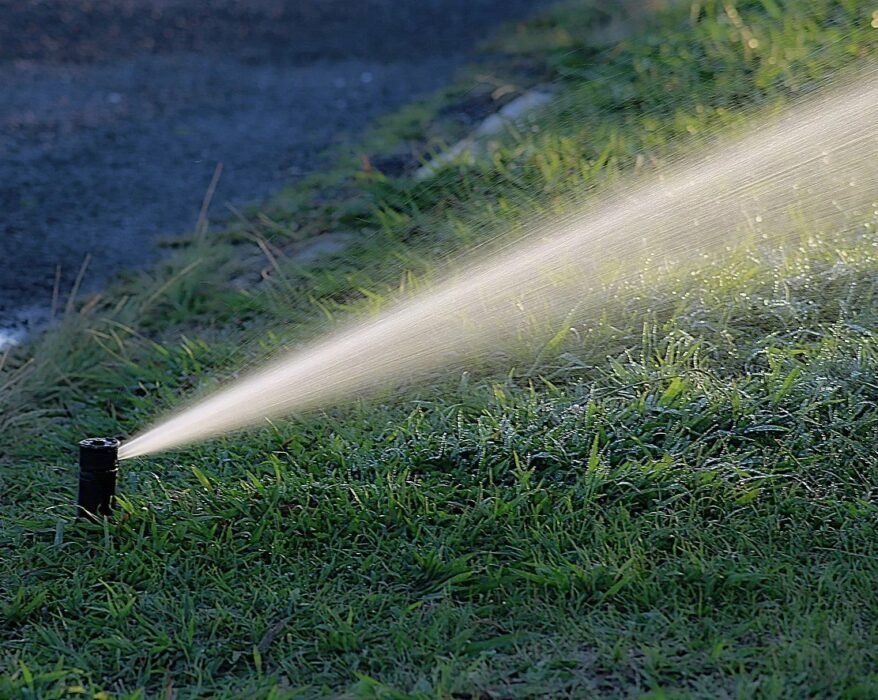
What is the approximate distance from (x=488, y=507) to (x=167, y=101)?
220 inches

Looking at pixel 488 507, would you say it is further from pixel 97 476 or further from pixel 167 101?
pixel 167 101

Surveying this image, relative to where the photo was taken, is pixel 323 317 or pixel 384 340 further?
pixel 323 317

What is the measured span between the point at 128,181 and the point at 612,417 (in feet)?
12.5

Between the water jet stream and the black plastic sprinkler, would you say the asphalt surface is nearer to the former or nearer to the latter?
the water jet stream

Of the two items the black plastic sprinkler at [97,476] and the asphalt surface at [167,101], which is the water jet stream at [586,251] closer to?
the black plastic sprinkler at [97,476]

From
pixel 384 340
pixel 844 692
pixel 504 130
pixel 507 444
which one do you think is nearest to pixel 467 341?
pixel 384 340

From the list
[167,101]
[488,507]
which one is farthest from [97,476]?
[167,101]

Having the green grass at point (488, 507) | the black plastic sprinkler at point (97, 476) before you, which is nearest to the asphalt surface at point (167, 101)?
the green grass at point (488, 507)

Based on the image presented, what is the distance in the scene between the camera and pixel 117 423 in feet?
11.4

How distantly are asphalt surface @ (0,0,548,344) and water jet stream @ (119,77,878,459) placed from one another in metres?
1.55

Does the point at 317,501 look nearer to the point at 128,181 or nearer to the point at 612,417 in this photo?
the point at 612,417

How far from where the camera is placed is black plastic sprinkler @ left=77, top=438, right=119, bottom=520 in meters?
2.67

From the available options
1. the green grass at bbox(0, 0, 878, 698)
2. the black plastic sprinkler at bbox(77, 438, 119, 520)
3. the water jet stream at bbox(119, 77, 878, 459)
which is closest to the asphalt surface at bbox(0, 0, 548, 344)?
the green grass at bbox(0, 0, 878, 698)

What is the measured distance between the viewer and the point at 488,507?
2.76 metres
